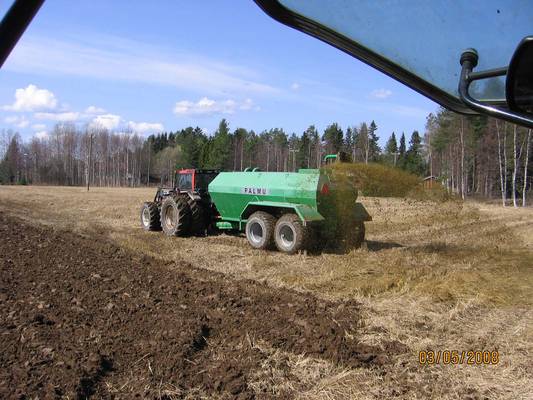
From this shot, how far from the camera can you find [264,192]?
10.8m

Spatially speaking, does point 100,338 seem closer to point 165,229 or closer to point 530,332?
point 530,332

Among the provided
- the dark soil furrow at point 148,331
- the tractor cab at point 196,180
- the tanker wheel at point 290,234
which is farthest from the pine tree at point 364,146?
the dark soil furrow at point 148,331

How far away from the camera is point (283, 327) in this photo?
5066 millimetres

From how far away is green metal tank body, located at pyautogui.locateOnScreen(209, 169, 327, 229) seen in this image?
991cm

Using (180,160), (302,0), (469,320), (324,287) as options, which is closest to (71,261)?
(324,287)

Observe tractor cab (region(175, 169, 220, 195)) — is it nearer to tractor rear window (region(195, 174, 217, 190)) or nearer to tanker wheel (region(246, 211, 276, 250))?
tractor rear window (region(195, 174, 217, 190))

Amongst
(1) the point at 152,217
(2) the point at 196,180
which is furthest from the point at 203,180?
(1) the point at 152,217

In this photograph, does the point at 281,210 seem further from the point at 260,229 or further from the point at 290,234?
the point at 290,234

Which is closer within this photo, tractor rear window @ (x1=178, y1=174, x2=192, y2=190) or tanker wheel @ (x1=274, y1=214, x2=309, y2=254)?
tanker wheel @ (x1=274, y1=214, x2=309, y2=254)

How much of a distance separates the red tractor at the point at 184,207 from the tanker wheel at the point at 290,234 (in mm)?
2890

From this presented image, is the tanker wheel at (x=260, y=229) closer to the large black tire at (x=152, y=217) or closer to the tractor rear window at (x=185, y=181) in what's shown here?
the tractor rear window at (x=185, y=181)

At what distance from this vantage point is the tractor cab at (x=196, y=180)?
12.9 metres
